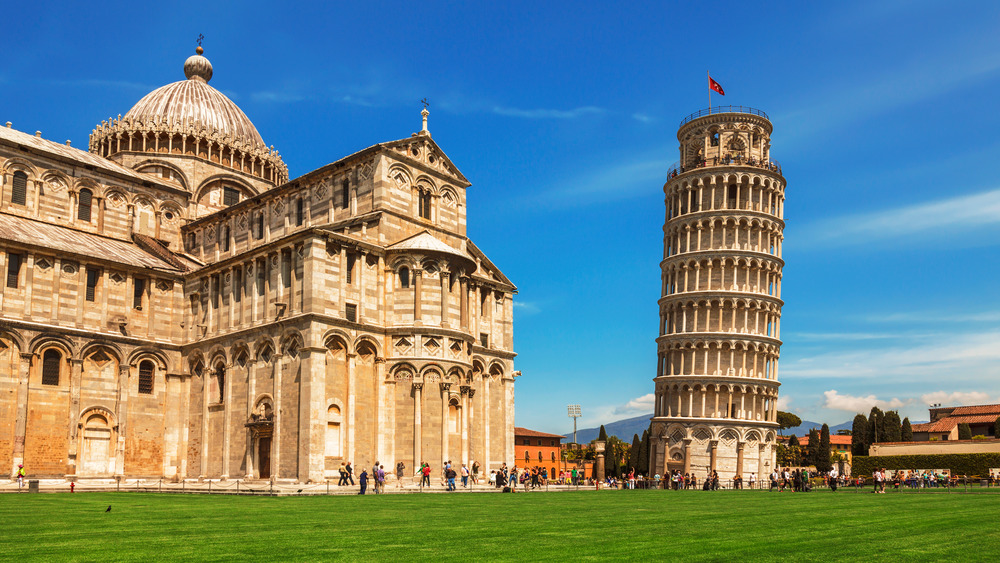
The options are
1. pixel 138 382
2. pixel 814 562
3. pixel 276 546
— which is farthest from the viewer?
pixel 138 382

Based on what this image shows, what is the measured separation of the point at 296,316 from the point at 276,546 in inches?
1039

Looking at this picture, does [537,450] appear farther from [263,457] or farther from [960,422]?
[263,457]

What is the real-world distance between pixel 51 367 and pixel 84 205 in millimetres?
12113

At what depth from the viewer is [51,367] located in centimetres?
4250

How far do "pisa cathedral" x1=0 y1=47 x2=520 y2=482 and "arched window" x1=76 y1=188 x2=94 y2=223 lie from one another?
8 cm

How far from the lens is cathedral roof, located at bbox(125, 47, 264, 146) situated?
5919cm

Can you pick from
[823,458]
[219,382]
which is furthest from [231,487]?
[823,458]

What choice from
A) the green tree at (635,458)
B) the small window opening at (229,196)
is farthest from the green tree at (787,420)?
the small window opening at (229,196)

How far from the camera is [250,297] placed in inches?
1686

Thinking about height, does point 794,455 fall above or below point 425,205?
below

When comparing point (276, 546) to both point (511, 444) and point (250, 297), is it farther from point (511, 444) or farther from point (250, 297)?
point (511, 444)

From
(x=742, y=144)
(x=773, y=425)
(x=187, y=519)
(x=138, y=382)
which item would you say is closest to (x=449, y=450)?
(x=138, y=382)

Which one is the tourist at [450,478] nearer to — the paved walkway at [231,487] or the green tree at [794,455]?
the paved walkway at [231,487]

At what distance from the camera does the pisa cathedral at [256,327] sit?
3962cm
